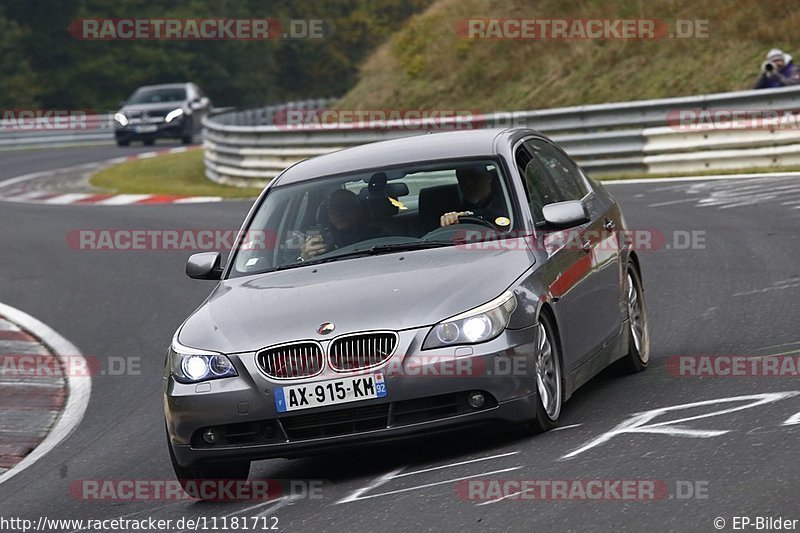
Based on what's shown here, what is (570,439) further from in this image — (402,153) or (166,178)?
(166,178)

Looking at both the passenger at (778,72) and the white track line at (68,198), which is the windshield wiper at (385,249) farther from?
the white track line at (68,198)

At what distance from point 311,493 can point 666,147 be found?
15717 millimetres

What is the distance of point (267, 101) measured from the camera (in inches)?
2953

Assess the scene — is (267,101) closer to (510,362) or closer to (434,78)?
(434,78)

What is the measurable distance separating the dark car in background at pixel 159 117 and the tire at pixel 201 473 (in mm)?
35679

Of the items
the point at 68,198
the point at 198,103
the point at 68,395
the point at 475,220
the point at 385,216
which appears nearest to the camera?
the point at 475,220

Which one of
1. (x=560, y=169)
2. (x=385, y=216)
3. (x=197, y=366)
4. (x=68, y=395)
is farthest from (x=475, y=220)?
(x=68, y=395)

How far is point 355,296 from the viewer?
7117 mm

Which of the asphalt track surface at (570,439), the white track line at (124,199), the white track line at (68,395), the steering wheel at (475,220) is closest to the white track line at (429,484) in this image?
the asphalt track surface at (570,439)

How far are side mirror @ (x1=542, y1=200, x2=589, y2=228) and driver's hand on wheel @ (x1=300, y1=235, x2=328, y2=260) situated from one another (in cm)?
114

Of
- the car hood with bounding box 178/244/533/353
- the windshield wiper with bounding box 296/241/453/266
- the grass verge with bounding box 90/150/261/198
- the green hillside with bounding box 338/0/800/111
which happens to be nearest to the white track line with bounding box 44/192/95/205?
the grass verge with bounding box 90/150/261/198

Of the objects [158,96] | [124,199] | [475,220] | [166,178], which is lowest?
[166,178]

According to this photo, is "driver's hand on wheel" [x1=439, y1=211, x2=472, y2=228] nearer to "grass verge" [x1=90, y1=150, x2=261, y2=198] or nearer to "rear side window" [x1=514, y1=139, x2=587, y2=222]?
"rear side window" [x1=514, y1=139, x2=587, y2=222]

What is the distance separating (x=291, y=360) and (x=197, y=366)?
1.63 ft
